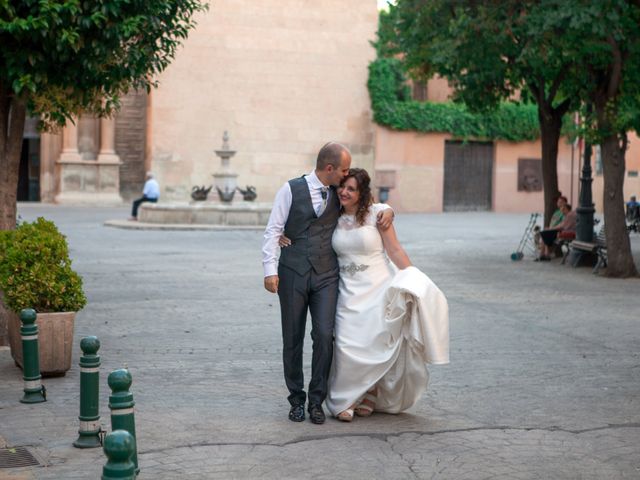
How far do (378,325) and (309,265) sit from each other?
0.57m

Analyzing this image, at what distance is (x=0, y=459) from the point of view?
6.26 metres

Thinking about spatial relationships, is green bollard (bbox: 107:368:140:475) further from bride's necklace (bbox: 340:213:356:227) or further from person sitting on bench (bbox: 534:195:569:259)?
person sitting on bench (bbox: 534:195:569:259)

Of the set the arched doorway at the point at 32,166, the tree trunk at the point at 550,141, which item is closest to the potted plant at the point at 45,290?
the tree trunk at the point at 550,141

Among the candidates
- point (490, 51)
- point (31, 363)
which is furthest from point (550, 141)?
point (31, 363)

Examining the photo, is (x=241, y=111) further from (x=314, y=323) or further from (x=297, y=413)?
(x=297, y=413)

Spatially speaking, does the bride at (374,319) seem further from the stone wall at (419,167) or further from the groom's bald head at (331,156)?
the stone wall at (419,167)

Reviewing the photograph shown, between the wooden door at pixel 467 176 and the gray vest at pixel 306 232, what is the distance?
36494mm

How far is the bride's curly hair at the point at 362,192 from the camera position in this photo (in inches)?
283

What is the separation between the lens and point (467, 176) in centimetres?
4397

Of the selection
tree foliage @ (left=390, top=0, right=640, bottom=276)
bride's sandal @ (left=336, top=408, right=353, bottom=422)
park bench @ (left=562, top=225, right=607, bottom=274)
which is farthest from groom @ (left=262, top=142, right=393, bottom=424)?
park bench @ (left=562, top=225, right=607, bottom=274)

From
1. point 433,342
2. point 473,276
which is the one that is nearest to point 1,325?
point 433,342

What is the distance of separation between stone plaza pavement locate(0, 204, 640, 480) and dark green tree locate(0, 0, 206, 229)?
2124 millimetres

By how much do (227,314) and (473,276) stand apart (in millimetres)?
5912

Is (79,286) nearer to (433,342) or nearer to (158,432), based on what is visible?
(158,432)
